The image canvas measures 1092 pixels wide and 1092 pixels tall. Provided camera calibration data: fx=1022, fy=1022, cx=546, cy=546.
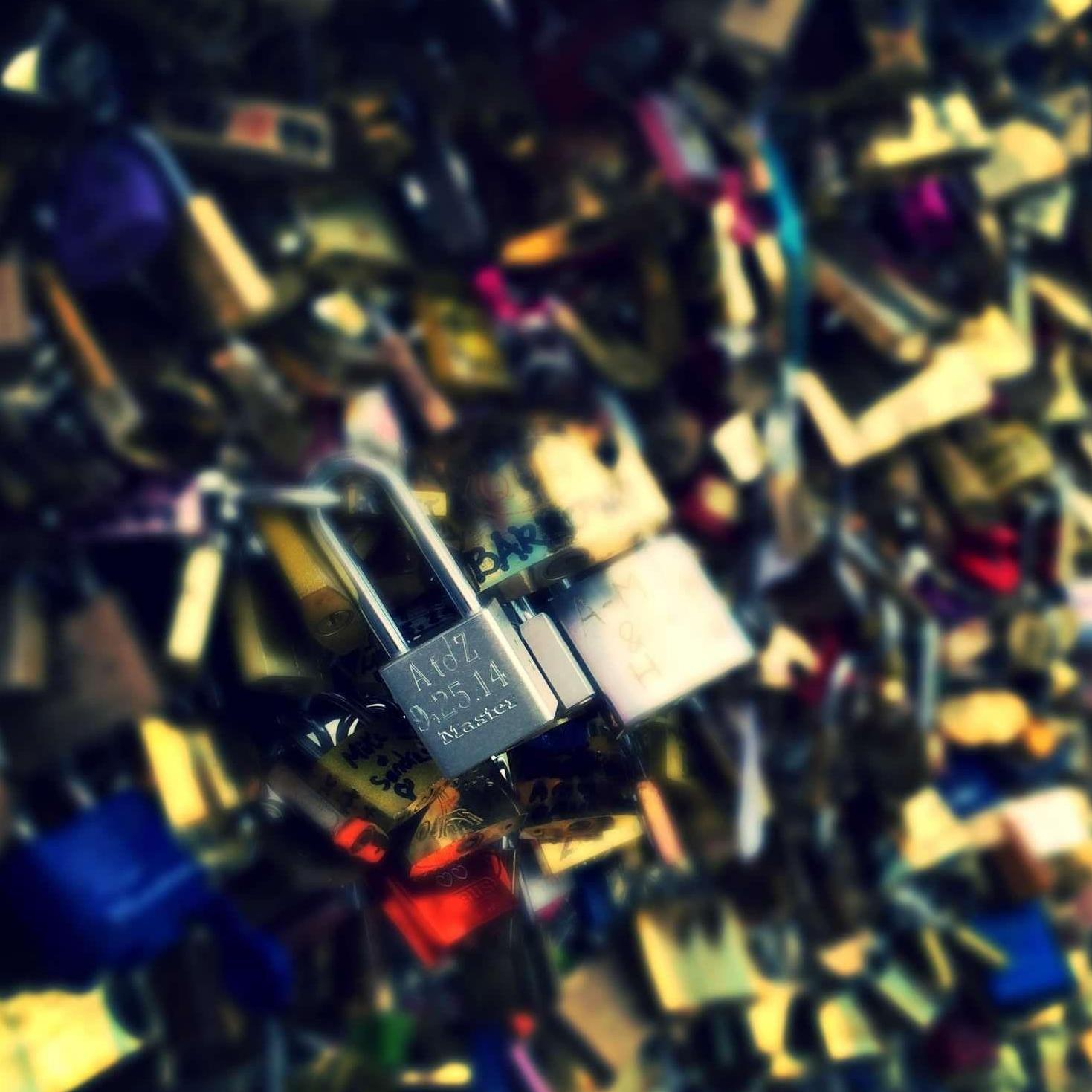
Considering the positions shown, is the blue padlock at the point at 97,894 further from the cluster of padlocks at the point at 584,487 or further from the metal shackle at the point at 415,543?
the metal shackle at the point at 415,543

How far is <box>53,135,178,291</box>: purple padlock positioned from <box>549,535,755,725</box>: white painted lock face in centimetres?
77

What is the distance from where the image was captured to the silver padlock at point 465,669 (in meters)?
0.39

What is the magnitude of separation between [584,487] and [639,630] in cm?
26

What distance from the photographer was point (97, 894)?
36.4 inches

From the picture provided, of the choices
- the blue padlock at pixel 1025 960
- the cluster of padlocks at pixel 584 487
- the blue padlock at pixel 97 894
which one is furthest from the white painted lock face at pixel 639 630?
the blue padlock at pixel 1025 960

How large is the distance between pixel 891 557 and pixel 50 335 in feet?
3.84

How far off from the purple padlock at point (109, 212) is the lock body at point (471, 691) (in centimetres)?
78

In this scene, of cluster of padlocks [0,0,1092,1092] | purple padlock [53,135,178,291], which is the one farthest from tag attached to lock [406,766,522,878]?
purple padlock [53,135,178,291]

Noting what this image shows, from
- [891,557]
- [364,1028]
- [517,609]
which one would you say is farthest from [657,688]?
[891,557]

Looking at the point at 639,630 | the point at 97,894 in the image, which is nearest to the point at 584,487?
the point at 639,630

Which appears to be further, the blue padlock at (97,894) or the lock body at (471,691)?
the blue padlock at (97,894)

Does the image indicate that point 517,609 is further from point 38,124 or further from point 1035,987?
point 1035,987

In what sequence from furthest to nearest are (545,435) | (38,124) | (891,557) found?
(891,557) < (38,124) < (545,435)

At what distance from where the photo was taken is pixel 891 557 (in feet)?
5.08
